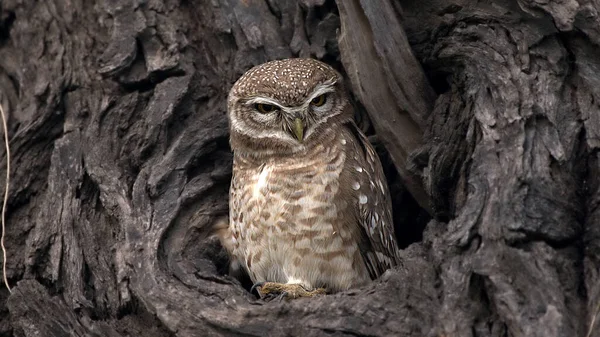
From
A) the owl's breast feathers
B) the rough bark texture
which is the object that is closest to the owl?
the owl's breast feathers

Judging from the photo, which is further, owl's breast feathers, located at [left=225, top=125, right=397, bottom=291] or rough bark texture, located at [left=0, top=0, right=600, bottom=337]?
owl's breast feathers, located at [left=225, top=125, right=397, bottom=291]

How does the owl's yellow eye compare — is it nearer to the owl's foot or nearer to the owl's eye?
the owl's eye

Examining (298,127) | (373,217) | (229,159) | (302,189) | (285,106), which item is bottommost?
(373,217)

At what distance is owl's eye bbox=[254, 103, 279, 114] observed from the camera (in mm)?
4340

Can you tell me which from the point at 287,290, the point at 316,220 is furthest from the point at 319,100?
the point at 287,290

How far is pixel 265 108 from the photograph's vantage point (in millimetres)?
4371

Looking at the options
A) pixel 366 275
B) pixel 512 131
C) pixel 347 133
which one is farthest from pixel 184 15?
pixel 512 131

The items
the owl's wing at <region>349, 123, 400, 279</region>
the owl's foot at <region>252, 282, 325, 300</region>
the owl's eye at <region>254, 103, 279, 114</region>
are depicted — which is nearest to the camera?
the owl's foot at <region>252, 282, 325, 300</region>

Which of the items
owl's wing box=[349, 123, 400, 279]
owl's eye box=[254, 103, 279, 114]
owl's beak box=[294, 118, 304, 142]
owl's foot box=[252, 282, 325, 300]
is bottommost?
owl's foot box=[252, 282, 325, 300]

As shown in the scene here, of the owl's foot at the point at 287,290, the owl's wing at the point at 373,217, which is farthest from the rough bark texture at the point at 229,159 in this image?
the owl's foot at the point at 287,290

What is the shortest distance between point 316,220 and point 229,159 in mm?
789

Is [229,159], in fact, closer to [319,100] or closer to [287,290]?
[319,100]

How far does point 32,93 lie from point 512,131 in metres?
2.70

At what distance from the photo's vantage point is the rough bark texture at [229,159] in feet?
10.8
